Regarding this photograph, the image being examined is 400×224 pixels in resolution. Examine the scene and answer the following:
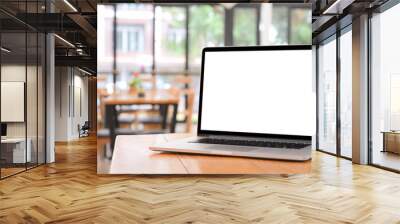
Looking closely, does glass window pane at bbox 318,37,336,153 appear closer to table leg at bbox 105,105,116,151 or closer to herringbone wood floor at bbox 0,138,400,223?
herringbone wood floor at bbox 0,138,400,223

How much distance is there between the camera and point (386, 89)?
6.39 metres

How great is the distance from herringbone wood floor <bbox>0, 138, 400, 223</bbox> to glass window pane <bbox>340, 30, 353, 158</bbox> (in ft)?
6.37

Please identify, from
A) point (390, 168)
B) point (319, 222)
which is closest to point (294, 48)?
point (319, 222)

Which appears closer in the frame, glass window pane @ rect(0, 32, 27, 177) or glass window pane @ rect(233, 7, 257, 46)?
glass window pane @ rect(233, 7, 257, 46)

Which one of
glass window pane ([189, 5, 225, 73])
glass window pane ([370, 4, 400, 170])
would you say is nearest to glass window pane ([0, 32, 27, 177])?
glass window pane ([189, 5, 225, 73])

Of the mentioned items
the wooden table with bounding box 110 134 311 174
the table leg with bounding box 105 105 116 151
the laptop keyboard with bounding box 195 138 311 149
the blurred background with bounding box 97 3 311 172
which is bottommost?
the wooden table with bounding box 110 134 311 174

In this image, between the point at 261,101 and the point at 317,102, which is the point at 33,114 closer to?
the point at 261,101

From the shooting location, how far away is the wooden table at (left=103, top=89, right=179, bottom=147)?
1.66 metres

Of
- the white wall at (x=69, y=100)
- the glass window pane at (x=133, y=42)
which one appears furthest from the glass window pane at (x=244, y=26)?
the white wall at (x=69, y=100)

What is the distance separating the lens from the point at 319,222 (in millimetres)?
3186

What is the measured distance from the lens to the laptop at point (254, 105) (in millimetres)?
1613

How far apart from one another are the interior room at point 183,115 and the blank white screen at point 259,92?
3 centimetres

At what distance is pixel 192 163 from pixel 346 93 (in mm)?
7026

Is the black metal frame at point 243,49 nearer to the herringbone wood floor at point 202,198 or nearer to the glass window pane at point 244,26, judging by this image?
the glass window pane at point 244,26
